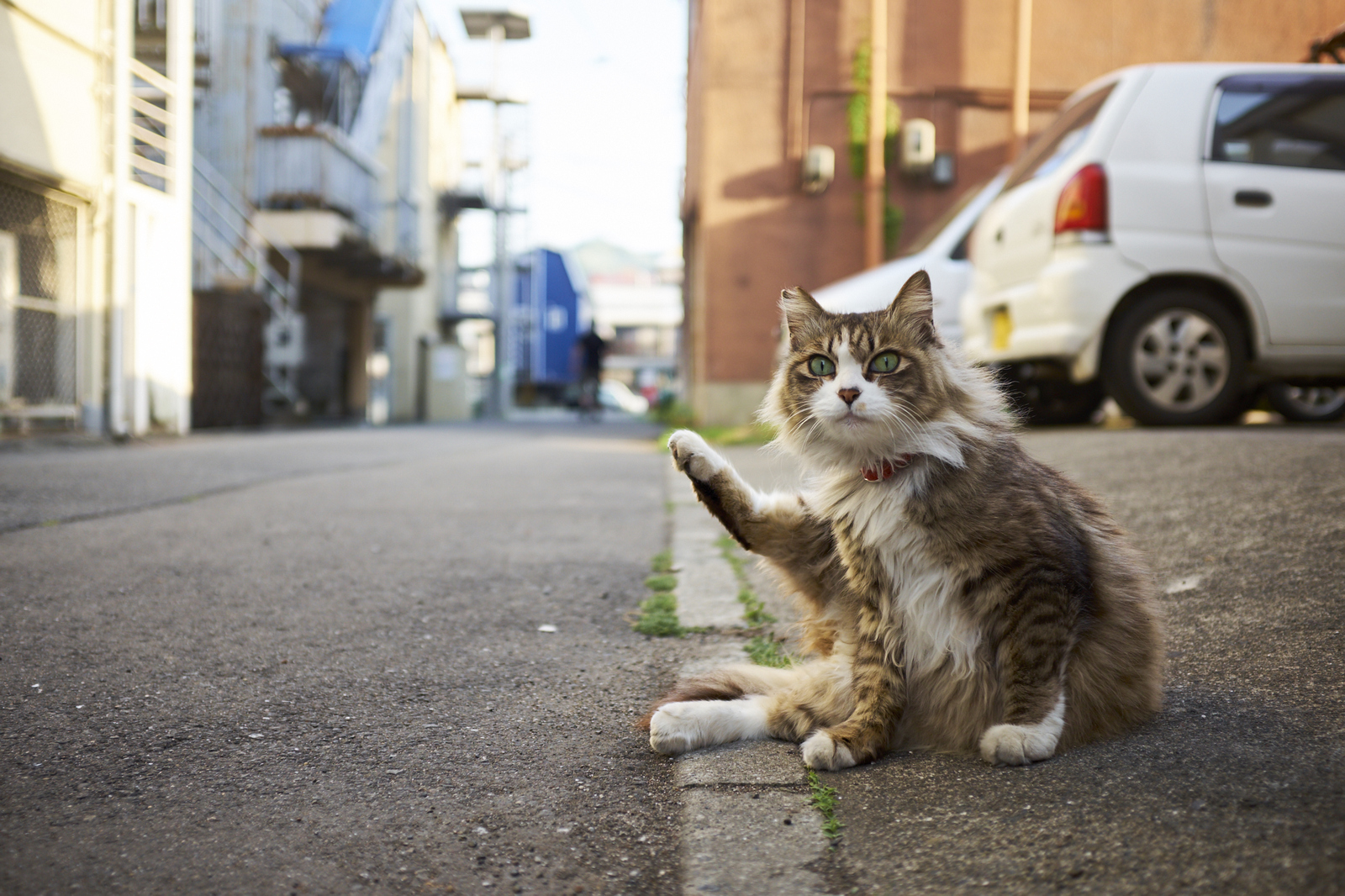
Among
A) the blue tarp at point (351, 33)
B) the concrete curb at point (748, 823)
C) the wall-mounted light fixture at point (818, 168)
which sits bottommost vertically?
the concrete curb at point (748, 823)

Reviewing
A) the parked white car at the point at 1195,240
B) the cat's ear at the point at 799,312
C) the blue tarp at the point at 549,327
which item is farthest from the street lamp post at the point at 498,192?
the cat's ear at the point at 799,312

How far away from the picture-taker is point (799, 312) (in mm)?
2174

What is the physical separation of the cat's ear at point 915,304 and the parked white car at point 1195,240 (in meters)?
3.46

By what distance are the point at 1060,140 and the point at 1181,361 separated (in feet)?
5.05

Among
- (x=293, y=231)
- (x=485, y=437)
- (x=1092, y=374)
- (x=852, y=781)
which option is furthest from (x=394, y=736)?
(x=293, y=231)

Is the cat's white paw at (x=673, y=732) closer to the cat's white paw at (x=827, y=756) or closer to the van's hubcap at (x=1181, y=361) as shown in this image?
the cat's white paw at (x=827, y=756)

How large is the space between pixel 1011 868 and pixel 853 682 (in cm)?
57

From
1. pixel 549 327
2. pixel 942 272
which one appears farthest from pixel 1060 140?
pixel 549 327

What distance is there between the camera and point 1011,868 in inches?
52.1

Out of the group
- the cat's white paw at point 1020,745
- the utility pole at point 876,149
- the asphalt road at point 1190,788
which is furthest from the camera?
the utility pole at point 876,149

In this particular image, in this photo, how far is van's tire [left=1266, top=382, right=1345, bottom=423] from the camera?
6.25 metres

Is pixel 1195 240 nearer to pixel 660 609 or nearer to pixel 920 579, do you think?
pixel 660 609

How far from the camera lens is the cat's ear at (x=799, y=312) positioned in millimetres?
2156

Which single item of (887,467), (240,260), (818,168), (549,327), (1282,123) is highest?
(549,327)
